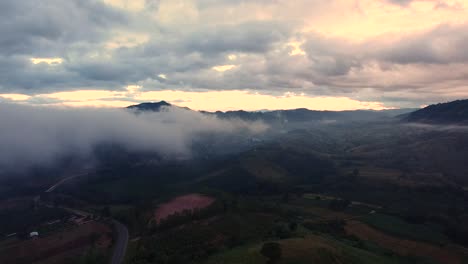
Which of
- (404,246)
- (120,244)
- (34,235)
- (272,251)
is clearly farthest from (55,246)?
(404,246)

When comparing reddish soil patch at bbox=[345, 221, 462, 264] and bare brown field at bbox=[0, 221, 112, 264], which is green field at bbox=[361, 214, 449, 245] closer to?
reddish soil patch at bbox=[345, 221, 462, 264]

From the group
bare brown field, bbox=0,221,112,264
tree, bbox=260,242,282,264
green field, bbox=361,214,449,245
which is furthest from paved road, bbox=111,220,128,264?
green field, bbox=361,214,449,245

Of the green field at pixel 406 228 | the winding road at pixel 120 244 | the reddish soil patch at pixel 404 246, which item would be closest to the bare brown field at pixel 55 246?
the winding road at pixel 120 244

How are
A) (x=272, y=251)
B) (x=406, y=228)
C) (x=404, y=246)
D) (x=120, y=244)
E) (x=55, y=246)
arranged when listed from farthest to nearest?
1. (x=406, y=228)
2. (x=55, y=246)
3. (x=120, y=244)
4. (x=404, y=246)
5. (x=272, y=251)

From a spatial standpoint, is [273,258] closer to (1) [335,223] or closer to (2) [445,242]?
(1) [335,223]

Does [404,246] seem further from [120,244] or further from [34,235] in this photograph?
[34,235]
